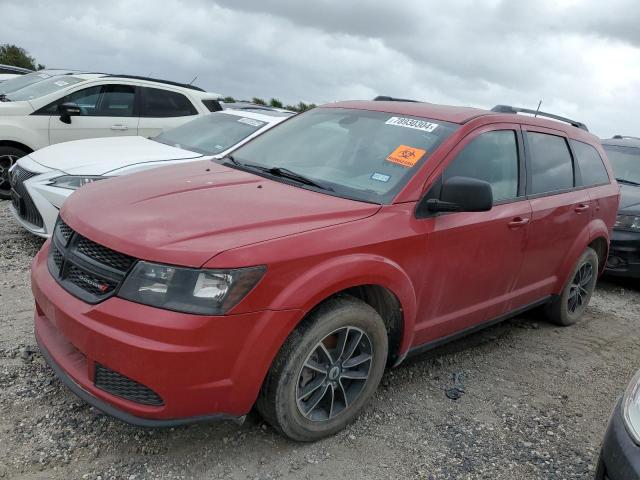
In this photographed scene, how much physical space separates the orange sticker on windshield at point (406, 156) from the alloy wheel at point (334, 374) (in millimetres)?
993

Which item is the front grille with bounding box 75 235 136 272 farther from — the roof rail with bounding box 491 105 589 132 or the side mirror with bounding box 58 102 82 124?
the side mirror with bounding box 58 102 82 124

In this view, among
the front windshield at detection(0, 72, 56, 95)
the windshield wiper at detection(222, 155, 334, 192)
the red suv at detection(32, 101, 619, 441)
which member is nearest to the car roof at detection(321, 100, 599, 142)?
the red suv at detection(32, 101, 619, 441)

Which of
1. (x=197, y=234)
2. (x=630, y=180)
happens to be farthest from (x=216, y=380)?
(x=630, y=180)

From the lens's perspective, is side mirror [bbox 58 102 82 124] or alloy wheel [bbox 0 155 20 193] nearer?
alloy wheel [bbox 0 155 20 193]

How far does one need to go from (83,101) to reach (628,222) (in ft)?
21.8

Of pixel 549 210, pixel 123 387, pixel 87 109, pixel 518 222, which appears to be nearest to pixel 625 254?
pixel 549 210

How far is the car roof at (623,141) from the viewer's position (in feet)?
27.2

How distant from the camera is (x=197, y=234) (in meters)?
2.57

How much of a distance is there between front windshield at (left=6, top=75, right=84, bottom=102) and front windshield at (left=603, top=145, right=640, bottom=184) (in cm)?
706

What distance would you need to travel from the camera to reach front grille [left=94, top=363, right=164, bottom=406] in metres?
2.49

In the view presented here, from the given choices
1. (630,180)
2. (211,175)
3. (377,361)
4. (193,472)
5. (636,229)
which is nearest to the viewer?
(193,472)

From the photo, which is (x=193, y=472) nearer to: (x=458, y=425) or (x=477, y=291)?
(x=458, y=425)

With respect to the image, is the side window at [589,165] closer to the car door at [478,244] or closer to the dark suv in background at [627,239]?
the car door at [478,244]

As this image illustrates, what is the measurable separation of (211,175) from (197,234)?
40.9 inches
